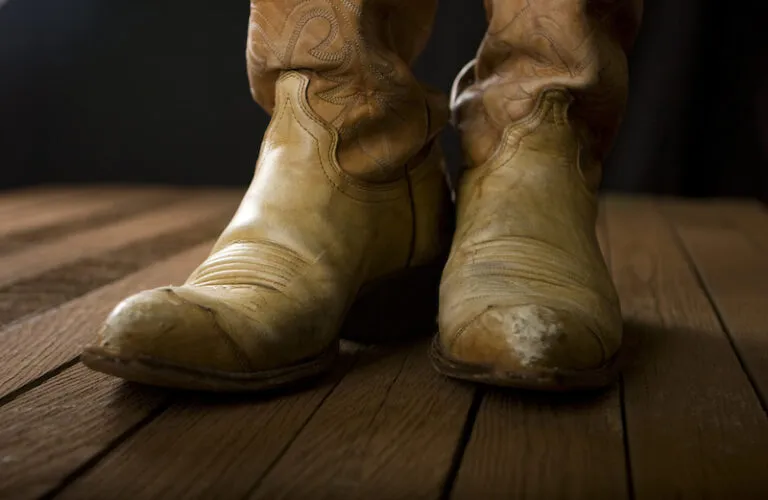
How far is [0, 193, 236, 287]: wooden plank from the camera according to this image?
1.50 meters

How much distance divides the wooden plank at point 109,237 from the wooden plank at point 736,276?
1.02m

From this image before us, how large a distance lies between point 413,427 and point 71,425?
0.87 feet

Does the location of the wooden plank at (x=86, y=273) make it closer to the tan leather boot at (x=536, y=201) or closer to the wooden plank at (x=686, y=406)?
the tan leather boot at (x=536, y=201)

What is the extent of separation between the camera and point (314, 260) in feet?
2.76

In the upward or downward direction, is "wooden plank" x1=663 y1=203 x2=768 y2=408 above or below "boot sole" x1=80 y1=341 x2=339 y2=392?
below

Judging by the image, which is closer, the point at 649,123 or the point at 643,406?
the point at 643,406

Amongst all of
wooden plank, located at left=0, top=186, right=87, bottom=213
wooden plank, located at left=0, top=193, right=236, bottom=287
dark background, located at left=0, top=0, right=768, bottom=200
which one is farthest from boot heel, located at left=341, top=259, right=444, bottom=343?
dark background, located at left=0, top=0, right=768, bottom=200

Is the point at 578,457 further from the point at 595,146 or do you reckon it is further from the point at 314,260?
the point at 595,146

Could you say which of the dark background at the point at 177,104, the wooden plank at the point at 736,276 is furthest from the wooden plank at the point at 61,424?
the dark background at the point at 177,104

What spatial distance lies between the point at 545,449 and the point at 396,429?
11cm

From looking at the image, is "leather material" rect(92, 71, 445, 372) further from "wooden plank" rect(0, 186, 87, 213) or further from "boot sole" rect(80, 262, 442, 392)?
"wooden plank" rect(0, 186, 87, 213)

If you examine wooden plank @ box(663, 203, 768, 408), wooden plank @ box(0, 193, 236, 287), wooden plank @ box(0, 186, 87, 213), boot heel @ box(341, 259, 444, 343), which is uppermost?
boot heel @ box(341, 259, 444, 343)

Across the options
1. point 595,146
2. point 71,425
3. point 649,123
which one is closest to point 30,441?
point 71,425

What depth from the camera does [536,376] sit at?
71cm
